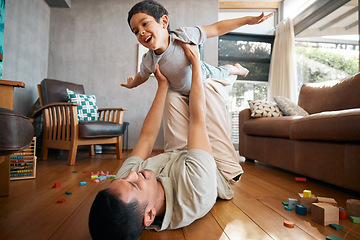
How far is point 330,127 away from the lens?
67.0 inches

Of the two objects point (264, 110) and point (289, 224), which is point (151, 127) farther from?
point (264, 110)

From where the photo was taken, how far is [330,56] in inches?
178

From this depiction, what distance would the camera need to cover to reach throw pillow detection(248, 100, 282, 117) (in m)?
2.93

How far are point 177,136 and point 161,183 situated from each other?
1.60 ft

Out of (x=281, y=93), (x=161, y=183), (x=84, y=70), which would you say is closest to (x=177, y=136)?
(x=161, y=183)

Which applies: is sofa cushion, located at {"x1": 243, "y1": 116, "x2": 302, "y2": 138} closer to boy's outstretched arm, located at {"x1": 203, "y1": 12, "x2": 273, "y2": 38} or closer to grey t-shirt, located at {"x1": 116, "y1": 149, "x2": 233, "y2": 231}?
boy's outstretched arm, located at {"x1": 203, "y1": 12, "x2": 273, "y2": 38}

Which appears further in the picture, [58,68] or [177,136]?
[58,68]

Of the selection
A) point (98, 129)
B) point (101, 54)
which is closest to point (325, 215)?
point (98, 129)

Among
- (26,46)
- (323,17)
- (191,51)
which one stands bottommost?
(191,51)

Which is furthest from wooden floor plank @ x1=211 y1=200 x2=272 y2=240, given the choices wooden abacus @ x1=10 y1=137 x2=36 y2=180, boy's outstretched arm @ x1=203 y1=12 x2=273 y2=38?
wooden abacus @ x1=10 y1=137 x2=36 y2=180

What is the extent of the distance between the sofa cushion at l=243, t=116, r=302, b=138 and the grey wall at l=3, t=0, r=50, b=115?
304 cm

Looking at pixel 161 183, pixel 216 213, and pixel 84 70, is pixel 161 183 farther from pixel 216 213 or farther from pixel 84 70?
pixel 84 70

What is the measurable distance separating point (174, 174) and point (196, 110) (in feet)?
1.21

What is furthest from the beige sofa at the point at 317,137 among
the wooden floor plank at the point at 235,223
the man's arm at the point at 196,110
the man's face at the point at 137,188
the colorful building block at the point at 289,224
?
the man's face at the point at 137,188
